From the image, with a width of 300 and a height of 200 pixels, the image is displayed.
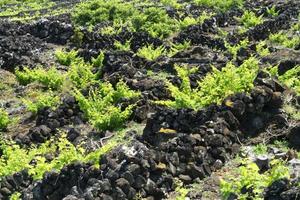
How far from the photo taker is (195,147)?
11.1 meters

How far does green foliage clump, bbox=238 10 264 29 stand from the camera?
86.8 ft

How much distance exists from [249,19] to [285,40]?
6.20 meters

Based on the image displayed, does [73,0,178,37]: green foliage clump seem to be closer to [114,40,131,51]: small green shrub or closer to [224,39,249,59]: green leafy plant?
[114,40,131,51]: small green shrub

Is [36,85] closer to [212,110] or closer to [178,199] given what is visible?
[212,110]

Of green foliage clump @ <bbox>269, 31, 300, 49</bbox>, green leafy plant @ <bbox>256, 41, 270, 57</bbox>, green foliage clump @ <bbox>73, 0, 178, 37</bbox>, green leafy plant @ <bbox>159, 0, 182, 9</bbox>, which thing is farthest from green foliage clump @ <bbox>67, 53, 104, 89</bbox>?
green leafy plant @ <bbox>159, 0, 182, 9</bbox>

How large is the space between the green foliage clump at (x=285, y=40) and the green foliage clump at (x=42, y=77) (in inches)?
325

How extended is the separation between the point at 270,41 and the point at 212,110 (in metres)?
10.8

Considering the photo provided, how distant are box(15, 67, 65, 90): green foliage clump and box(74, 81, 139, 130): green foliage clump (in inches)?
114

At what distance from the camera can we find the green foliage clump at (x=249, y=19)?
2645cm

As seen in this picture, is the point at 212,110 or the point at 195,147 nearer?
the point at 195,147

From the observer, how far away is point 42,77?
1962 centimetres

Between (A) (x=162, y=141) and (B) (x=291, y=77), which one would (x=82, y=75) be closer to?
(B) (x=291, y=77)

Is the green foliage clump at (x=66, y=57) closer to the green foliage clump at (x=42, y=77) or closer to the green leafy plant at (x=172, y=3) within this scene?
the green foliage clump at (x=42, y=77)

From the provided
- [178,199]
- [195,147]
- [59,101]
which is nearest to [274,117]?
[195,147]
